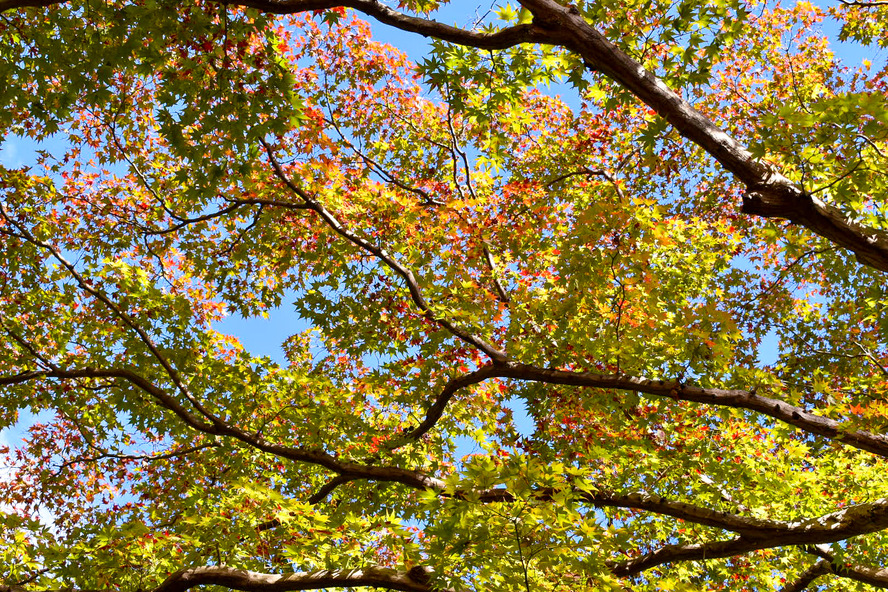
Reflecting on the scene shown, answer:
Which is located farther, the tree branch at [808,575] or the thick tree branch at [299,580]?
the tree branch at [808,575]

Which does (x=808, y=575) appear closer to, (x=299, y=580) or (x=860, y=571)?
(x=860, y=571)

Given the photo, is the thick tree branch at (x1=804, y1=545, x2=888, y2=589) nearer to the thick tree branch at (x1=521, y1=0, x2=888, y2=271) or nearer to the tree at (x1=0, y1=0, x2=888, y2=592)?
the tree at (x1=0, y1=0, x2=888, y2=592)

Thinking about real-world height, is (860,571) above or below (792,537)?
below

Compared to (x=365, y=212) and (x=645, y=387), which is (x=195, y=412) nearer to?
(x=365, y=212)

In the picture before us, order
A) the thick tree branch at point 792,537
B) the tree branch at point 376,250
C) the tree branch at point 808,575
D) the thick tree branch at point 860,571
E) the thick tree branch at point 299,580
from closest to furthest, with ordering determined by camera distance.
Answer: the thick tree branch at point 299,580, the thick tree branch at point 792,537, the thick tree branch at point 860,571, the tree branch at point 376,250, the tree branch at point 808,575

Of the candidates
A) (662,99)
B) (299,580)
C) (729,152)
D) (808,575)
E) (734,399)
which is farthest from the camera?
(808,575)

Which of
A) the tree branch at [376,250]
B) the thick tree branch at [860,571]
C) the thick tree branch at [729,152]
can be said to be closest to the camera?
the thick tree branch at [729,152]

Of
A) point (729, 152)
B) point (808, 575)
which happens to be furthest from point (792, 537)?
point (729, 152)

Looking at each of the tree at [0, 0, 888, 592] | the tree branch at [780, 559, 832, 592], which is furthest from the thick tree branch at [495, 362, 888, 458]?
the tree branch at [780, 559, 832, 592]

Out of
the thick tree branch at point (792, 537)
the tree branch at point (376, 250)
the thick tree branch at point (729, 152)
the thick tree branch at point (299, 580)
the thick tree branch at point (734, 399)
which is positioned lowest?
the thick tree branch at point (299, 580)

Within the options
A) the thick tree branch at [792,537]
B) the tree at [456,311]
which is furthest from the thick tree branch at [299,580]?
the thick tree branch at [792,537]

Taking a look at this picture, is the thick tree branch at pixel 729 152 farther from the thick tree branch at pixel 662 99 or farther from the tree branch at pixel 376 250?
the tree branch at pixel 376 250

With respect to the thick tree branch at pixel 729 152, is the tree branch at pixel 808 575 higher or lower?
lower

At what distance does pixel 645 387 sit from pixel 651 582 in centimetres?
298
